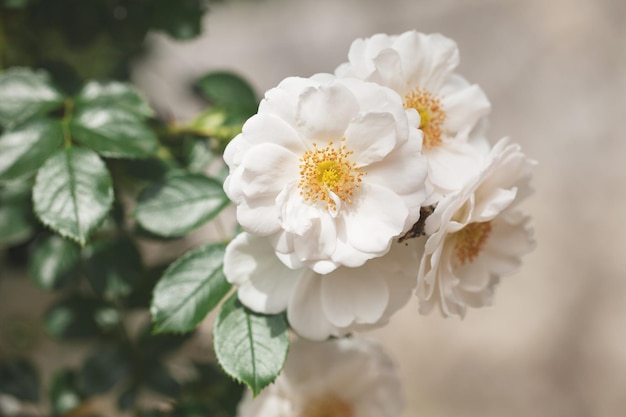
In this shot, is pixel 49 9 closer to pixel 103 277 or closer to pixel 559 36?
pixel 103 277

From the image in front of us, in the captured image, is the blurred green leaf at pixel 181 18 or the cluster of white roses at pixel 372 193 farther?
the blurred green leaf at pixel 181 18

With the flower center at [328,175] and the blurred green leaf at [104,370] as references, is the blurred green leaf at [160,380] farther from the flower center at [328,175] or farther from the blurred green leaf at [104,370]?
the flower center at [328,175]

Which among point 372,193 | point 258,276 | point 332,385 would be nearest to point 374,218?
point 372,193

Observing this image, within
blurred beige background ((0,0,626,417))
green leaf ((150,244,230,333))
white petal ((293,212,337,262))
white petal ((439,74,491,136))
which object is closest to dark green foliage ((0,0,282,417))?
green leaf ((150,244,230,333))

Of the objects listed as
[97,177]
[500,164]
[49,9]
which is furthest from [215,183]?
[49,9]

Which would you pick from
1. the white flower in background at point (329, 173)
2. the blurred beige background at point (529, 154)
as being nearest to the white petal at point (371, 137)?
the white flower in background at point (329, 173)
